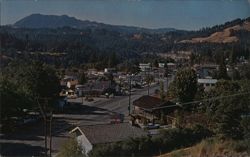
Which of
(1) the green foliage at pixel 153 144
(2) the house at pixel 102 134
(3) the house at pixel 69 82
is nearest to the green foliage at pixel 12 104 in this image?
(2) the house at pixel 102 134

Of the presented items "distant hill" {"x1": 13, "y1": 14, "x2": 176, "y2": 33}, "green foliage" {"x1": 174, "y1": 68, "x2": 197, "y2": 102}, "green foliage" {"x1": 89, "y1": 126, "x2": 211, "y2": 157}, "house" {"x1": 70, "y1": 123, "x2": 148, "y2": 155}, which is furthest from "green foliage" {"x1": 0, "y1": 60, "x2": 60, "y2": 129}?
"green foliage" {"x1": 174, "y1": 68, "x2": 197, "y2": 102}

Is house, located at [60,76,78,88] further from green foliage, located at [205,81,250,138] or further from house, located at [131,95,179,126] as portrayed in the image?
green foliage, located at [205,81,250,138]

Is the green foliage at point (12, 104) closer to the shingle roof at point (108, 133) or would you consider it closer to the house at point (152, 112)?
the shingle roof at point (108, 133)

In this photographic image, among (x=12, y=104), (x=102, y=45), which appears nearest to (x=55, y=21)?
(x=102, y=45)

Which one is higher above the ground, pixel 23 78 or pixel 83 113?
pixel 23 78

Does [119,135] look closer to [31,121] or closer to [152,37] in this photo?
[31,121]

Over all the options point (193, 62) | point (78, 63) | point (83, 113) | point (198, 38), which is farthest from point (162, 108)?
point (198, 38)
